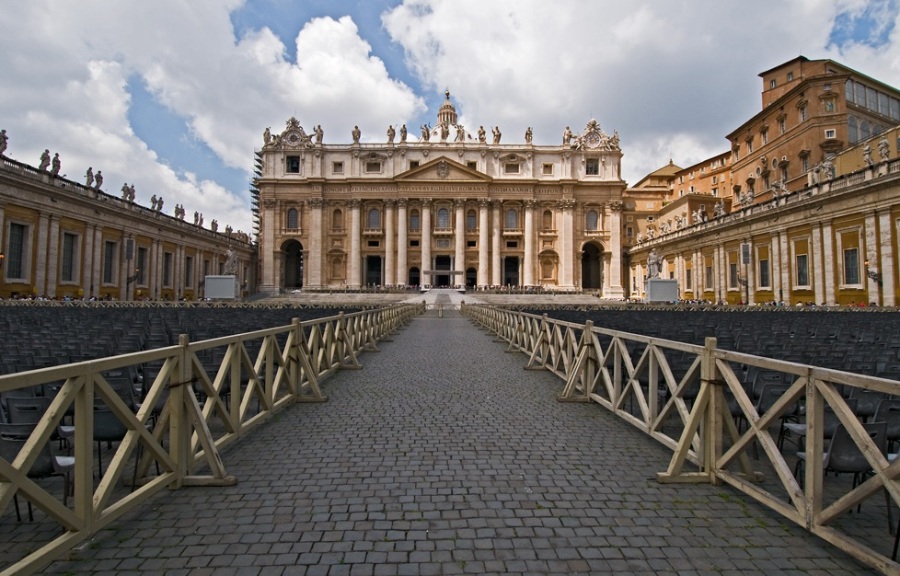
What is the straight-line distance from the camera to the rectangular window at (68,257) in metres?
33.2

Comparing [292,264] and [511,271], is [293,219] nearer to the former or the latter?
[292,264]

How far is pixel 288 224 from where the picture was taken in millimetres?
67250

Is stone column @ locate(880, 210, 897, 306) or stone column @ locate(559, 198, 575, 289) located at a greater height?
stone column @ locate(559, 198, 575, 289)

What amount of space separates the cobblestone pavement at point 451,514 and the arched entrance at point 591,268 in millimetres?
67642

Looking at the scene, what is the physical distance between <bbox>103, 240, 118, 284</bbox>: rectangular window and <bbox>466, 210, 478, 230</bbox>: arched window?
137ft

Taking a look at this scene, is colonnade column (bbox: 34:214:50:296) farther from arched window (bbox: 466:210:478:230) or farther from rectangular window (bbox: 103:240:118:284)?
arched window (bbox: 466:210:478:230)

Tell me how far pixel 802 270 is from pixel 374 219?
50238 millimetres

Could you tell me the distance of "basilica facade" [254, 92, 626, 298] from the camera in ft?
217

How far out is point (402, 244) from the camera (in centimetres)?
6575

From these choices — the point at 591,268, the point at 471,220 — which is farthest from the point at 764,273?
the point at 471,220

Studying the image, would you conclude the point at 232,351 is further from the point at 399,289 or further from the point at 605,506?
the point at 399,289

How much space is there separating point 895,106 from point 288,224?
67751 millimetres

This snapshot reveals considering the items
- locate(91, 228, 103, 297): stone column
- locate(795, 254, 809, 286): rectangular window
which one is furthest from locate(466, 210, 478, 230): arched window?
locate(91, 228, 103, 297): stone column

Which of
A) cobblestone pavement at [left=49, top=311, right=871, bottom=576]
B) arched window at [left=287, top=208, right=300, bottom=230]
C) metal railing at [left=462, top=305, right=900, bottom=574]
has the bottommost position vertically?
cobblestone pavement at [left=49, top=311, right=871, bottom=576]
